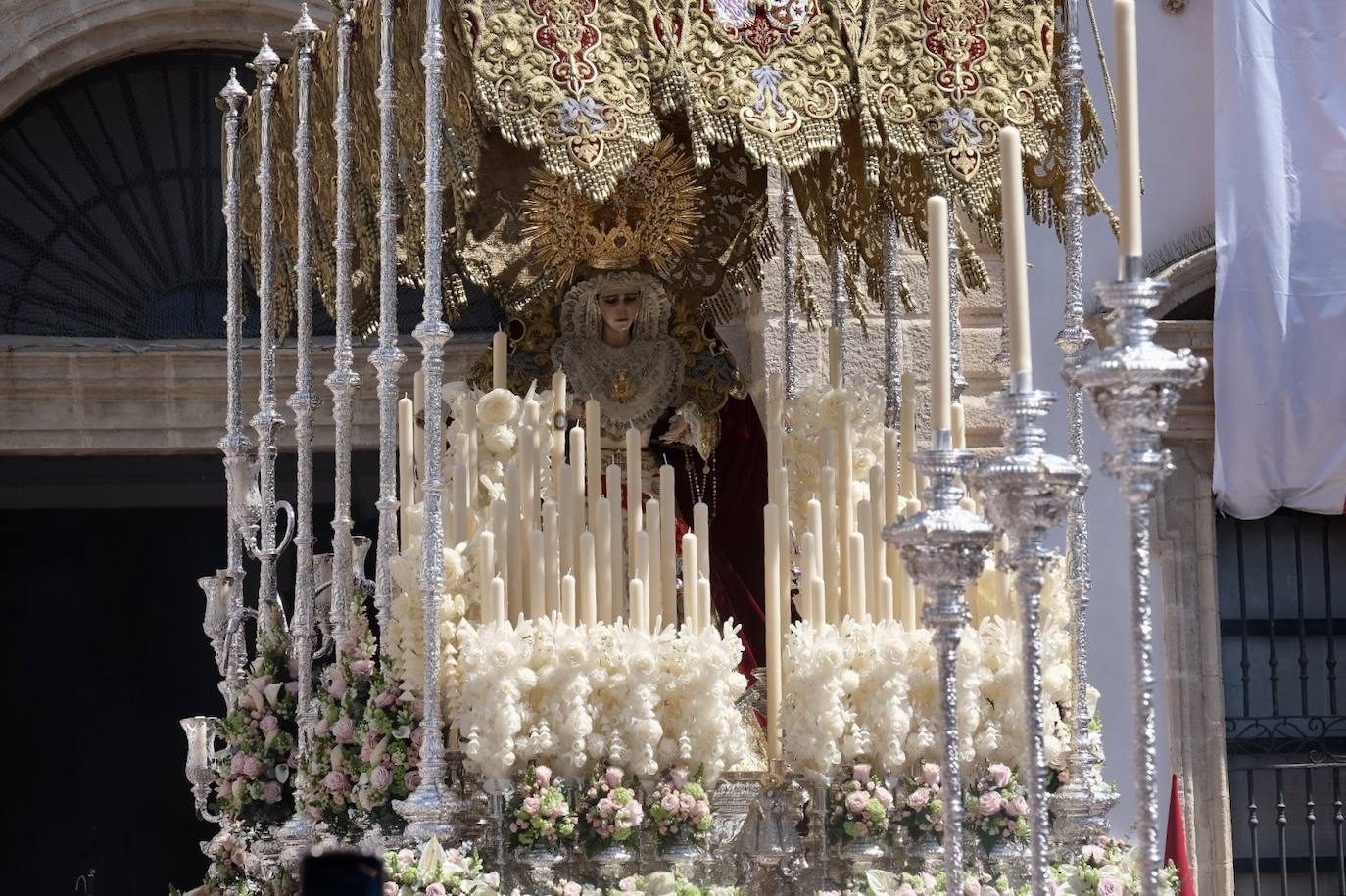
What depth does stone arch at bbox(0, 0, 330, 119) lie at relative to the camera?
25.0 feet

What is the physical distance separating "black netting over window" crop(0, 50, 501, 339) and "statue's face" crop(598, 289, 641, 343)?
180 cm

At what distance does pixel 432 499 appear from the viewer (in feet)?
16.4

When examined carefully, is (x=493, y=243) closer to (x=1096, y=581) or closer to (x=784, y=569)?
(x=784, y=569)

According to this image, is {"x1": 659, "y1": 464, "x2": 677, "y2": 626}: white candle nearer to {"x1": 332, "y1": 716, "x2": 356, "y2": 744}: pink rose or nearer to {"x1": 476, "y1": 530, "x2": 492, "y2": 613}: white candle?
{"x1": 476, "y1": 530, "x2": 492, "y2": 613}: white candle

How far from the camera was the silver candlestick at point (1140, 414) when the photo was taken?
3174mm

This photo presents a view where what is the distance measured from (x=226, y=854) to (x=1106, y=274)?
143 inches

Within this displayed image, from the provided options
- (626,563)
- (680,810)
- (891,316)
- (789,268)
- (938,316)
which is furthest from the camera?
(789,268)

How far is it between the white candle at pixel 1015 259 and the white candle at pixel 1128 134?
0.17 m

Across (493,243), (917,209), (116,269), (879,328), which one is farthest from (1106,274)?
(116,269)

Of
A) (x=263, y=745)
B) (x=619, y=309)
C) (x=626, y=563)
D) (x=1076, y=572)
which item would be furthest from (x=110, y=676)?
(x=1076, y=572)

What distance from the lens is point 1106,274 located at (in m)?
7.64

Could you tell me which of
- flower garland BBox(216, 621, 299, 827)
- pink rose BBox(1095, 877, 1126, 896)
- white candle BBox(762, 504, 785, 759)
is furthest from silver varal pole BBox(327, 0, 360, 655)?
pink rose BBox(1095, 877, 1126, 896)

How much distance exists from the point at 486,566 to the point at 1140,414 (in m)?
2.32

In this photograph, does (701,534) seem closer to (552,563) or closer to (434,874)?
(552,563)
